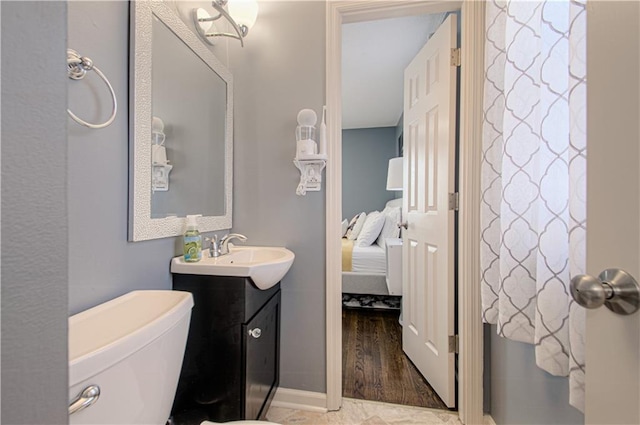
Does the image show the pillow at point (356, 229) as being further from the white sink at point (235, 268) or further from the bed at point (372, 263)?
the white sink at point (235, 268)

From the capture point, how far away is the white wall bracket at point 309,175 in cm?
146

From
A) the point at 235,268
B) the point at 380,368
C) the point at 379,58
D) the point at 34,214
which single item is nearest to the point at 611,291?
the point at 34,214

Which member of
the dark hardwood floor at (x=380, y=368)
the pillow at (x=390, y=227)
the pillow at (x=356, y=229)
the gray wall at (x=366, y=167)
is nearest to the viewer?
the dark hardwood floor at (x=380, y=368)

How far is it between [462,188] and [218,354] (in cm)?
137

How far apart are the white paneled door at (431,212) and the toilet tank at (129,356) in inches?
52.4

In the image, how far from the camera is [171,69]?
1149mm

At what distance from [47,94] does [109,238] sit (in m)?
0.68

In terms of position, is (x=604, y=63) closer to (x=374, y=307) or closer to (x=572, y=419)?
(x=572, y=419)

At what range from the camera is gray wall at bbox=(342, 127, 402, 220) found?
481 centimetres

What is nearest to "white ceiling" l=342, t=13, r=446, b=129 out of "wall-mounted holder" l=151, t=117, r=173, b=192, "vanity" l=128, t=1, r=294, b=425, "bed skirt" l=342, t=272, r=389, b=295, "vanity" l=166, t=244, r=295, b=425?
"vanity" l=128, t=1, r=294, b=425

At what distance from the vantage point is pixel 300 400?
151cm

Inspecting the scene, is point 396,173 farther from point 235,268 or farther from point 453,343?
point 235,268

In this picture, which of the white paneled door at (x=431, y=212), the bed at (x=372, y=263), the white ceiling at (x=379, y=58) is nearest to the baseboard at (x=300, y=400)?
the white paneled door at (x=431, y=212)

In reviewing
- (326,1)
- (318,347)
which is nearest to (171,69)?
(326,1)
